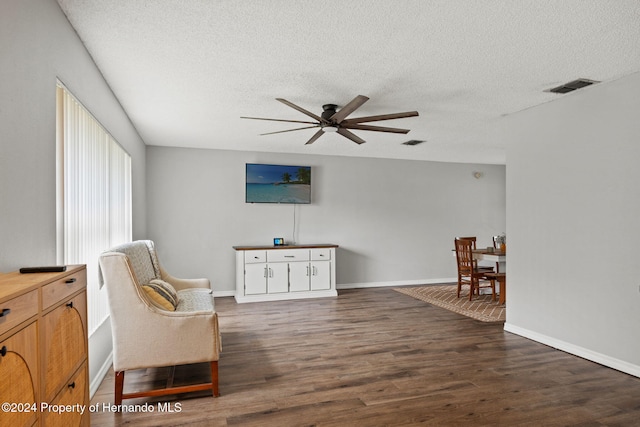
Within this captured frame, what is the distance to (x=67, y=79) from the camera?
243cm

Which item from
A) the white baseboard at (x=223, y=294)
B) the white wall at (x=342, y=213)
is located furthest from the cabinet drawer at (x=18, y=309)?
the white baseboard at (x=223, y=294)

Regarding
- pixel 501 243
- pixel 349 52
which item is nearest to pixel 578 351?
pixel 501 243

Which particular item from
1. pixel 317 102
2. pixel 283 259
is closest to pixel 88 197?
pixel 317 102

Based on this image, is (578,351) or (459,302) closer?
(578,351)

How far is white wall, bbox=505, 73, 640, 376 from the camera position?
334 cm

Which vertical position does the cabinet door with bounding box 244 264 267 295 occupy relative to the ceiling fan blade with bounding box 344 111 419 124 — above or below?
below

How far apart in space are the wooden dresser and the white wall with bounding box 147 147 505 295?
4.86 metres

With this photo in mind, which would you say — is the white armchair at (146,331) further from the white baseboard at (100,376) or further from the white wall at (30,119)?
the white wall at (30,119)

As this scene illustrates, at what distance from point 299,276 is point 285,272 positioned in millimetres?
250

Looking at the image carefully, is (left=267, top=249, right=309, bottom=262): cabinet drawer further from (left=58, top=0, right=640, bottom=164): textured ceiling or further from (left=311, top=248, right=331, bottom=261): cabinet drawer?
(left=58, top=0, right=640, bottom=164): textured ceiling

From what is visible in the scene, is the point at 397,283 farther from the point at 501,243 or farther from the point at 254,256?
the point at 254,256

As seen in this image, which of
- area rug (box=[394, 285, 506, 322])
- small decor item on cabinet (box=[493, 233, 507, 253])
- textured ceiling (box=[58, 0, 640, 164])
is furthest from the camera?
small decor item on cabinet (box=[493, 233, 507, 253])

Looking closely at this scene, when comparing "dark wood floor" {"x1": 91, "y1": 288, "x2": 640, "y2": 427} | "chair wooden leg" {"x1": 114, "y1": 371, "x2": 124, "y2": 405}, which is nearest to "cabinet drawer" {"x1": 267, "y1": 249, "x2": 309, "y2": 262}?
"dark wood floor" {"x1": 91, "y1": 288, "x2": 640, "y2": 427}

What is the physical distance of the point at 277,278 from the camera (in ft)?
21.1
